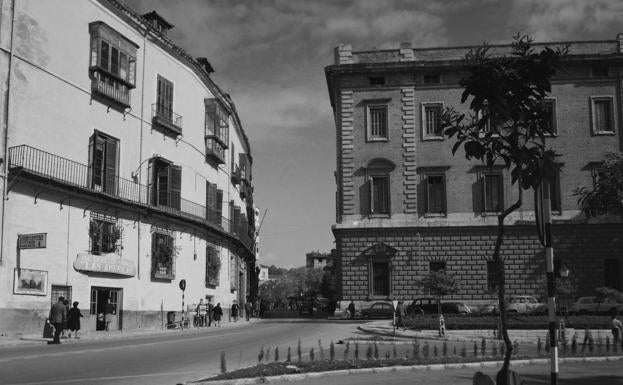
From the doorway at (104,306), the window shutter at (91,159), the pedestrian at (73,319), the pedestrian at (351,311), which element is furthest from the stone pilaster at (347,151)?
the pedestrian at (73,319)

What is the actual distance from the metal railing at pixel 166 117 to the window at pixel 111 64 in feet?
8.76

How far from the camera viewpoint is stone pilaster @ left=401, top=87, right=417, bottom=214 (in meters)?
45.0

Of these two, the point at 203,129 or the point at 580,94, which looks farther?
the point at 580,94

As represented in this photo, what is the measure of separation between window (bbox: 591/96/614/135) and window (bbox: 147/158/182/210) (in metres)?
27.2

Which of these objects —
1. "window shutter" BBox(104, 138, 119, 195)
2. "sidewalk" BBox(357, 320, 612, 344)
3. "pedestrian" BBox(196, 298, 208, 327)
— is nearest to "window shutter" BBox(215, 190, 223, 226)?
"pedestrian" BBox(196, 298, 208, 327)

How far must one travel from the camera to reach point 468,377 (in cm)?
1312

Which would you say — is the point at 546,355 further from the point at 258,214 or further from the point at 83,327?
the point at 258,214

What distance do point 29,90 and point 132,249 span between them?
901cm

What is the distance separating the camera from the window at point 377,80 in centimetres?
4638

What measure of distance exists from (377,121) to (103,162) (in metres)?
20.8

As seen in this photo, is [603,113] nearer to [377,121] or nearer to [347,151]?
[377,121]

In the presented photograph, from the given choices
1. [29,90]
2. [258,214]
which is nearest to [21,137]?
[29,90]

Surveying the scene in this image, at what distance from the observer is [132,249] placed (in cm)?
3212

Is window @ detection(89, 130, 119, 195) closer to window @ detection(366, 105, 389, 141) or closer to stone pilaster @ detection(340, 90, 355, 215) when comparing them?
stone pilaster @ detection(340, 90, 355, 215)
